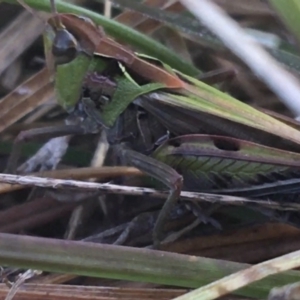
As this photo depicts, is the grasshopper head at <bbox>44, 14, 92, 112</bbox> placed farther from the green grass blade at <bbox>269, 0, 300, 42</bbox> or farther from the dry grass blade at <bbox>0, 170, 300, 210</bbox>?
the green grass blade at <bbox>269, 0, 300, 42</bbox>

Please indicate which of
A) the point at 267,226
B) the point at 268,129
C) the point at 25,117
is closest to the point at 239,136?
the point at 268,129

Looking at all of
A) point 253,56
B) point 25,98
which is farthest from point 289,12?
point 25,98

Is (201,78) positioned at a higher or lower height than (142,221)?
higher

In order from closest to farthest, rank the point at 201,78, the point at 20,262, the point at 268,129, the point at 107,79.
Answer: the point at 20,262 < the point at 268,129 < the point at 107,79 < the point at 201,78

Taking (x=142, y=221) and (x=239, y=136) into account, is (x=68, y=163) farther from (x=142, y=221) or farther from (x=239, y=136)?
(x=239, y=136)

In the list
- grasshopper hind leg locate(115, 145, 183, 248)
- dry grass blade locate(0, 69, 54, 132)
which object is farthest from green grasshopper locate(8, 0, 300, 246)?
dry grass blade locate(0, 69, 54, 132)

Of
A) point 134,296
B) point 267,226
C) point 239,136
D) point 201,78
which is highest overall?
point 201,78

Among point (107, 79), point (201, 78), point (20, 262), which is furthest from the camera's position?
point (201, 78)
